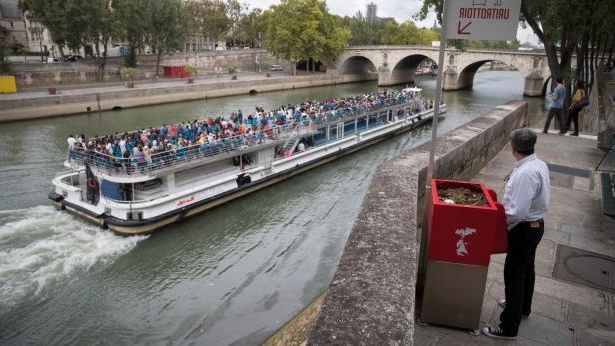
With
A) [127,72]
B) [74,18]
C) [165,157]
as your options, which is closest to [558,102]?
[165,157]

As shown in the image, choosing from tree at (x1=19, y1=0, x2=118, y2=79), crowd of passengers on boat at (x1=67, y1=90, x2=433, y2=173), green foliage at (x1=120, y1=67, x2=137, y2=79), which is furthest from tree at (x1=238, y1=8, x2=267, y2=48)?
crowd of passengers on boat at (x1=67, y1=90, x2=433, y2=173)

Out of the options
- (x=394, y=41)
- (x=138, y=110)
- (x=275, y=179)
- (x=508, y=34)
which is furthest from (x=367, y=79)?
(x=508, y=34)

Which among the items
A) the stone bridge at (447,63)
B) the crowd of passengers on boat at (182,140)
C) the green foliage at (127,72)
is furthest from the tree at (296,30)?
the crowd of passengers on boat at (182,140)

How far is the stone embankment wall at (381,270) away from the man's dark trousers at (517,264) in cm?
79

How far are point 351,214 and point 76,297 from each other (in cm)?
919

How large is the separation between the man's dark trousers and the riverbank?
34.0m

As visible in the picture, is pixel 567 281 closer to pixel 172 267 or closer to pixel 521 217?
pixel 521 217

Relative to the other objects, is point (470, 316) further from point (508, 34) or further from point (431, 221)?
point (508, 34)

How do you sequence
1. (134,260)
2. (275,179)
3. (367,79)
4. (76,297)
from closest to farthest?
(76,297) → (134,260) → (275,179) → (367,79)

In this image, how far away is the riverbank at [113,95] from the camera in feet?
102

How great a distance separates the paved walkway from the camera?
3.87m

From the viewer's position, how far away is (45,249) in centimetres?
1293

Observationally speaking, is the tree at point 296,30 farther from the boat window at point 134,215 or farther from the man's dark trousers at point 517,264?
the man's dark trousers at point 517,264

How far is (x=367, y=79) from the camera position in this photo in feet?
243
